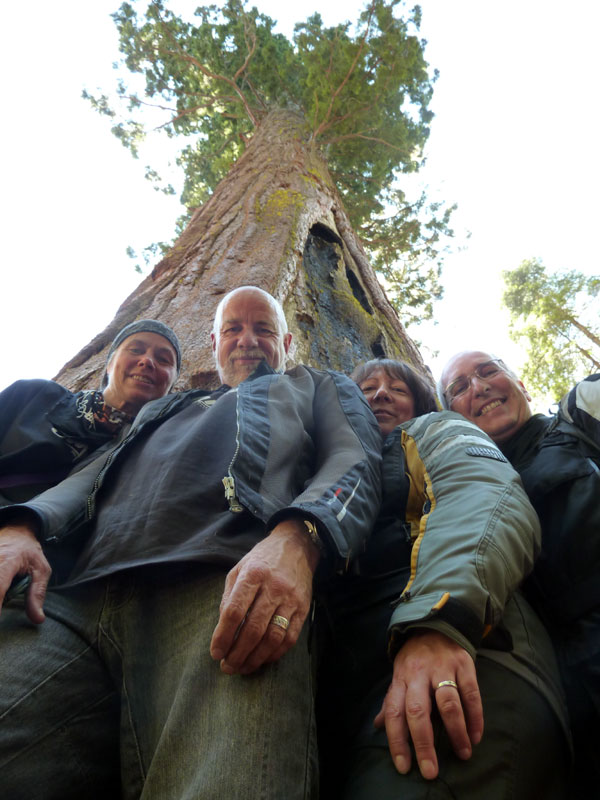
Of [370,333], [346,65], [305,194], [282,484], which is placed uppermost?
[346,65]

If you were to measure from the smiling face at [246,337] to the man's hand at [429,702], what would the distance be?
4.94 feet

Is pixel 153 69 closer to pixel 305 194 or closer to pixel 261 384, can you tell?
pixel 305 194

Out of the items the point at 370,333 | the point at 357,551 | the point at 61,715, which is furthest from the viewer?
the point at 370,333

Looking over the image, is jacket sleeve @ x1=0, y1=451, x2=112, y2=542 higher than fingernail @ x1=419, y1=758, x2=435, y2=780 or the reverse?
higher

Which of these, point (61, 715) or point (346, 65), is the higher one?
point (346, 65)

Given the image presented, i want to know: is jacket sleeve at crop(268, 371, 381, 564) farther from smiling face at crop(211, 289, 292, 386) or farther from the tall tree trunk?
the tall tree trunk

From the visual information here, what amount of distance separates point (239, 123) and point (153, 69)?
1687mm

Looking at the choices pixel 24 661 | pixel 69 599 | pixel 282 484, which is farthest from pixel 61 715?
pixel 282 484

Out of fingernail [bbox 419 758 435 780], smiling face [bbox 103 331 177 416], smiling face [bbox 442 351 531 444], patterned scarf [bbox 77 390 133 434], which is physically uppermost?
smiling face [bbox 103 331 177 416]

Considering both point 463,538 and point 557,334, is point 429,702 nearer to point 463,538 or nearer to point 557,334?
point 463,538

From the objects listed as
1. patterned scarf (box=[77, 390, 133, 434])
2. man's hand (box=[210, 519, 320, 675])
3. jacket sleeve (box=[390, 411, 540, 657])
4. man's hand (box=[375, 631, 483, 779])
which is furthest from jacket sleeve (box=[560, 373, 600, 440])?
patterned scarf (box=[77, 390, 133, 434])

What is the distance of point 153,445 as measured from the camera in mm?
1673

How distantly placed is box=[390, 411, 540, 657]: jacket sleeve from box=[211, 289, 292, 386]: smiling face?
980 millimetres

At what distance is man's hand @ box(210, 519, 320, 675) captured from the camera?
1.01 meters
